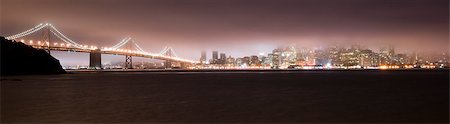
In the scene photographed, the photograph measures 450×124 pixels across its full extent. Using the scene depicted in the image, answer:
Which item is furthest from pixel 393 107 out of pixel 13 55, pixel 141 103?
pixel 13 55

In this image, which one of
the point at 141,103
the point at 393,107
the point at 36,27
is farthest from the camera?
the point at 36,27

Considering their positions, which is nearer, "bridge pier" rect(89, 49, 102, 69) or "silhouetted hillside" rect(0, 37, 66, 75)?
"silhouetted hillside" rect(0, 37, 66, 75)

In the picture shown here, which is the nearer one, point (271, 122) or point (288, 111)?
point (271, 122)

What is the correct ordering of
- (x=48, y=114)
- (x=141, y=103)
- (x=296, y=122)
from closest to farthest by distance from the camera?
(x=296, y=122) < (x=48, y=114) < (x=141, y=103)

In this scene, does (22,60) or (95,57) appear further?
(95,57)

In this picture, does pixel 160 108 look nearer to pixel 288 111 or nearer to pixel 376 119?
pixel 288 111

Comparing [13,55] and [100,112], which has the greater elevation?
[13,55]

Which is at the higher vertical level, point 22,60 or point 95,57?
point 95,57

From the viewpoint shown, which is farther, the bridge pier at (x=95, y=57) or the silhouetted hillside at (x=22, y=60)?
the bridge pier at (x=95, y=57)
